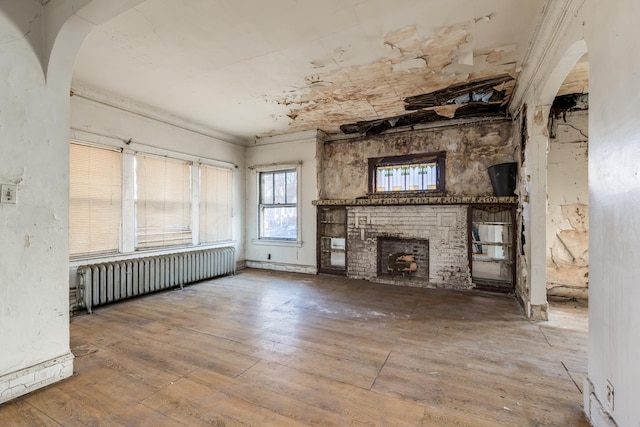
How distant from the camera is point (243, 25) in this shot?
258 cm

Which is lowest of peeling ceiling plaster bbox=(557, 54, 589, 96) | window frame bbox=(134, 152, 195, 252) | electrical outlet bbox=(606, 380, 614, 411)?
electrical outlet bbox=(606, 380, 614, 411)

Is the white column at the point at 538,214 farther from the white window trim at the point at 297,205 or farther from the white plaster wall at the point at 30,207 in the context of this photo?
the white plaster wall at the point at 30,207

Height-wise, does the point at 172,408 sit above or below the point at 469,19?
below

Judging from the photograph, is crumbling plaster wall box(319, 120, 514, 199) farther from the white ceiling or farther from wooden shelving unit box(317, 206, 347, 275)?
the white ceiling

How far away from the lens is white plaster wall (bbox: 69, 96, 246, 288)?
12.8ft

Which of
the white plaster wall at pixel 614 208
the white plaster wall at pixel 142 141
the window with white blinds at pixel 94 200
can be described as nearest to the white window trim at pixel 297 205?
the white plaster wall at pixel 142 141

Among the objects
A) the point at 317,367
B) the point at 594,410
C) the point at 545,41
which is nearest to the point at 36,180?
the point at 317,367

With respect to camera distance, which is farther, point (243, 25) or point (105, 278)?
point (105, 278)

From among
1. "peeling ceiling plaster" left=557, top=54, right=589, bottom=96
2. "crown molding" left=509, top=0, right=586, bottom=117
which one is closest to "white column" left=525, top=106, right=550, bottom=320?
"crown molding" left=509, top=0, right=586, bottom=117

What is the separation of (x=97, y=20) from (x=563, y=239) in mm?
5922

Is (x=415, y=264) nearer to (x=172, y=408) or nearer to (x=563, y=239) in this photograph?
(x=563, y=239)

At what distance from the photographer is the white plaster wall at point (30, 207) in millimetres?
1913

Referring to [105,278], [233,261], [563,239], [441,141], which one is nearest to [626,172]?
[563,239]

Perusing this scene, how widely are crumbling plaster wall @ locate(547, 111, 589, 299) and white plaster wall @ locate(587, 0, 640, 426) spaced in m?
3.12
